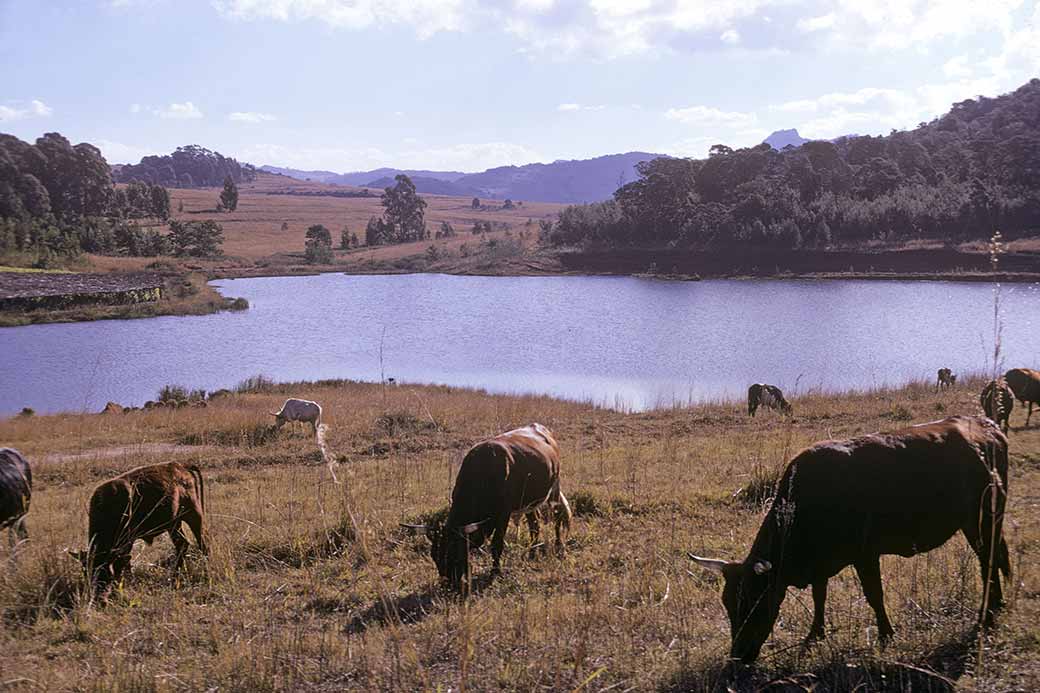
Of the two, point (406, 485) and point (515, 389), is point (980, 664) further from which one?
point (515, 389)

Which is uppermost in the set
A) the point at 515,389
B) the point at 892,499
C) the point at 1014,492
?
the point at 892,499

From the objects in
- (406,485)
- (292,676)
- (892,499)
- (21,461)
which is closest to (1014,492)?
(892,499)

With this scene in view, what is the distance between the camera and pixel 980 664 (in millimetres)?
4578

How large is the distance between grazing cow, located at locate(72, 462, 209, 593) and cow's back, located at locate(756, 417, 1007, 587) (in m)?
5.21

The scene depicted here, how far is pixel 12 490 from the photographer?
872 cm

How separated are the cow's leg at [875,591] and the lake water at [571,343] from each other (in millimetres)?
15387

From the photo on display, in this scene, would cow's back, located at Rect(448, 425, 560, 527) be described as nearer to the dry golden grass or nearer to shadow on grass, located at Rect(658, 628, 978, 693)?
shadow on grass, located at Rect(658, 628, 978, 693)

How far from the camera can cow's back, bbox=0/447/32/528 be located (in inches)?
340

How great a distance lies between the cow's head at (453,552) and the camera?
6688 mm

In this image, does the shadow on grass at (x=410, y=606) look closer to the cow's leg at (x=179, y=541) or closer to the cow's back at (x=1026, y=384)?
Answer: the cow's leg at (x=179, y=541)

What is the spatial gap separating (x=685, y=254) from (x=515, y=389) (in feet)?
171

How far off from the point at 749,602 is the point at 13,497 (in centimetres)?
758

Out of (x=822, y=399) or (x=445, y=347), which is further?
(x=445, y=347)

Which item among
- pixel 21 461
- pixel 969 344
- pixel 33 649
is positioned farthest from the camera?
pixel 969 344
